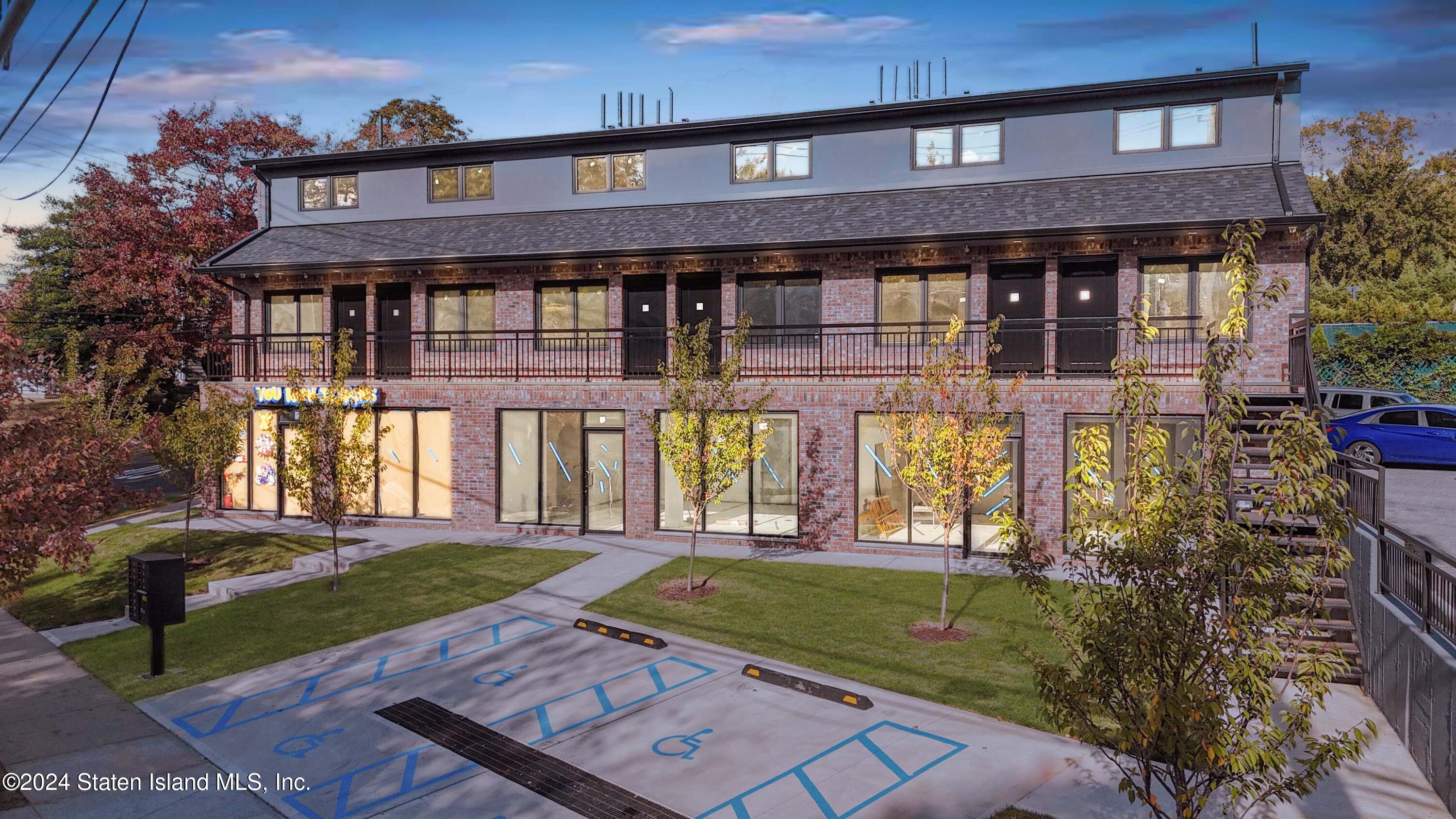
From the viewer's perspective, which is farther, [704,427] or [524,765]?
[704,427]

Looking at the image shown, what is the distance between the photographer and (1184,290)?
18.5 m

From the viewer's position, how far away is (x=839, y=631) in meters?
13.4

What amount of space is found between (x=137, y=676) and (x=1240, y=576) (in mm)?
13618

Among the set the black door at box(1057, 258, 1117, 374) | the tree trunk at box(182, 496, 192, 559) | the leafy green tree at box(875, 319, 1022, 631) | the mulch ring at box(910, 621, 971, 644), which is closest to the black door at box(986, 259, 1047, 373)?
the black door at box(1057, 258, 1117, 374)

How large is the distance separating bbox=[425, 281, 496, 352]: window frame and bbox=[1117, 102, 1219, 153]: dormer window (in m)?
16.0

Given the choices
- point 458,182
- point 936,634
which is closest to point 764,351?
point 936,634

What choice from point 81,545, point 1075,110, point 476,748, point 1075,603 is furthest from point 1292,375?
point 81,545

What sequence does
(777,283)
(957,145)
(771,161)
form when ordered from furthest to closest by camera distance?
(771,161) < (957,145) < (777,283)

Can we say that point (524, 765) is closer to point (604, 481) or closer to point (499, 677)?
point (499, 677)

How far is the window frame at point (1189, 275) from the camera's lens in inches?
719

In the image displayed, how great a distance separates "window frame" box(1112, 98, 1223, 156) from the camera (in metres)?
19.6

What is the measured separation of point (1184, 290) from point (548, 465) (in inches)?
599

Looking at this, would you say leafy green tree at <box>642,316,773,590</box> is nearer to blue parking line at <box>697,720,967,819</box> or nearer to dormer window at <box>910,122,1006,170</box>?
blue parking line at <box>697,720,967,819</box>

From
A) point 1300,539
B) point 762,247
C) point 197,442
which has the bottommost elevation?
point 197,442
